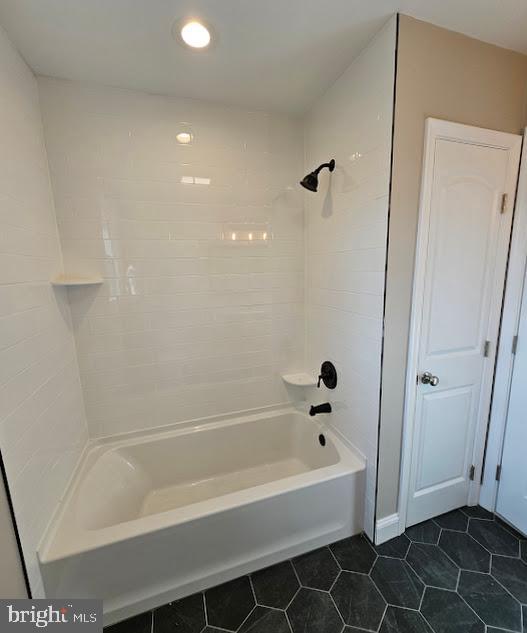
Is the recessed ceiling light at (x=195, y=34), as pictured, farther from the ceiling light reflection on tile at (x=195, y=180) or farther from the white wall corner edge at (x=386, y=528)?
the white wall corner edge at (x=386, y=528)

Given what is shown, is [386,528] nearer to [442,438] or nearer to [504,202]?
[442,438]

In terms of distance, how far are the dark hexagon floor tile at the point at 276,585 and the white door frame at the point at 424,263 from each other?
669 mm

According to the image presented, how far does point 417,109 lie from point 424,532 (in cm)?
216

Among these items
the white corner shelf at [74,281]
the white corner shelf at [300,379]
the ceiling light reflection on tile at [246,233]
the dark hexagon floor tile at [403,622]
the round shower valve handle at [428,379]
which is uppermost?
the ceiling light reflection on tile at [246,233]

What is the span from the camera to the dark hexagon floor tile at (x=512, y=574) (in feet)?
4.17

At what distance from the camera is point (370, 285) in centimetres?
139

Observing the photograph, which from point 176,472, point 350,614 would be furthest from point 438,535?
point 176,472

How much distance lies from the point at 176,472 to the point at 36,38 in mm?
2408

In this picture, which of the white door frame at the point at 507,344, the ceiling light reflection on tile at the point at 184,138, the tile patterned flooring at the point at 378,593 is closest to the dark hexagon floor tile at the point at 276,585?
the tile patterned flooring at the point at 378,593

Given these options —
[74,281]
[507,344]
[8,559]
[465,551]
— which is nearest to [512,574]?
[465,551]

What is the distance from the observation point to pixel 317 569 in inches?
55.0

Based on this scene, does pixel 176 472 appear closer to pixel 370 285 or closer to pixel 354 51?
pixel 370 285

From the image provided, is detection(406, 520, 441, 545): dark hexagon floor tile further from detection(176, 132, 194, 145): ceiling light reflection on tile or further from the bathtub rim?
detection(176, 132, 194, 145): ceiling light reflection on tile

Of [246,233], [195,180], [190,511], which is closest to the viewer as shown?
[190,511]
